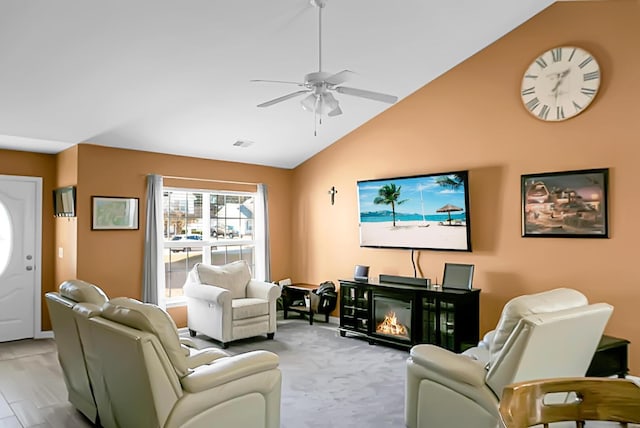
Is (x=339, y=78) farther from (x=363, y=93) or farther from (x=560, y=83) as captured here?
(x=560, y=83)

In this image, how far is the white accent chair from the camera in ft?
17.2

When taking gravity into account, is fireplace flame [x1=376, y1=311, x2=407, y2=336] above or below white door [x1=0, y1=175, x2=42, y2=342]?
below

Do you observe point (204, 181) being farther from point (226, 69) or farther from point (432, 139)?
point (432, 139)

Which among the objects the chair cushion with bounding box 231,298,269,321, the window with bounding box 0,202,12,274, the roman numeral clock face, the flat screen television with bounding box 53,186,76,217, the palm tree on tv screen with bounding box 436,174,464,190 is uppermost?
the roman numeral clock face

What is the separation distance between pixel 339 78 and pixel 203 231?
4115 mm

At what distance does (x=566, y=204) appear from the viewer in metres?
4.29

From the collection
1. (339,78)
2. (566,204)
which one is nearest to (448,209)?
(566,204)

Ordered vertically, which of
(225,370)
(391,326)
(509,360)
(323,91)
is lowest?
(391,326)

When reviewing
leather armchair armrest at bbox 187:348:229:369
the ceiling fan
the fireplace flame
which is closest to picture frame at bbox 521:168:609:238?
the fireplace flame

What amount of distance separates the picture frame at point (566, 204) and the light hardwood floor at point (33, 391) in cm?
441

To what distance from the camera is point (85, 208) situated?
17.4ft

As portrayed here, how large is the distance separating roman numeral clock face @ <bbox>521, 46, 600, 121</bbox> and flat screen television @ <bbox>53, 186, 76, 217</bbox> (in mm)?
5301

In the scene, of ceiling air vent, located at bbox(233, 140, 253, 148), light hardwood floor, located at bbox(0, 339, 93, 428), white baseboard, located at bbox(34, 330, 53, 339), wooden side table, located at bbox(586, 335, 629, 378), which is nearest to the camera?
light hardwood floor, located at bbox(0, 339, 93, 428)

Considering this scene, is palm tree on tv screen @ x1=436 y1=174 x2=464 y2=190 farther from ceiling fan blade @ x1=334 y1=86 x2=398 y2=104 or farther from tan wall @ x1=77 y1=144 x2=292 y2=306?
tan wall @ x1=77 y1=144 x2=292 y2=306
